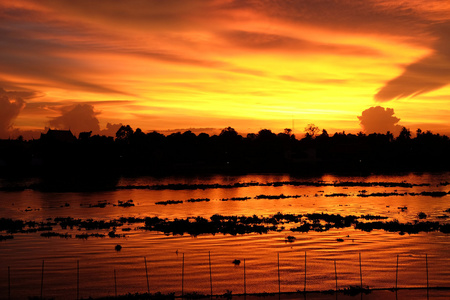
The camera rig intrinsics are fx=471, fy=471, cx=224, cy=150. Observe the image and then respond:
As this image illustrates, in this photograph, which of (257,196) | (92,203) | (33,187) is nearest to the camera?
(92,203)

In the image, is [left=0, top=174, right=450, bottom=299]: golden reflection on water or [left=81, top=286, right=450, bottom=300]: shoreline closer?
[left=81, top=286, right=450, bottom=300]: shoreline

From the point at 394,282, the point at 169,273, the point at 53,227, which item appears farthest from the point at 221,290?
the point at 53,227

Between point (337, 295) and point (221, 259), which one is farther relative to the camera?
point (221, 259)

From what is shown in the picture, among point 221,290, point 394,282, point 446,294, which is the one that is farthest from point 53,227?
point 446,294

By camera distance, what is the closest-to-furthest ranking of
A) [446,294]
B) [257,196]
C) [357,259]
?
[446,294]
[357,259]
[257,196]

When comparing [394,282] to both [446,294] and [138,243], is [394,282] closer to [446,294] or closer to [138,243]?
[446,294]

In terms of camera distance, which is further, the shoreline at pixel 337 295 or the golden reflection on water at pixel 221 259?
the golden reflection on water at pixel 221 259

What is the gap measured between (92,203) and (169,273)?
49.6 m

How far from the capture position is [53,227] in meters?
56.8

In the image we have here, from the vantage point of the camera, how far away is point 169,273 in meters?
37.1

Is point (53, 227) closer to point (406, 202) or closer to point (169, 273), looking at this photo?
point (169, 273)

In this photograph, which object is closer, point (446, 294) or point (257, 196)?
point (446, 294)

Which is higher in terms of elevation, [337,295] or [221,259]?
[221,259]

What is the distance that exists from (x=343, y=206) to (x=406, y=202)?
41.6ft
